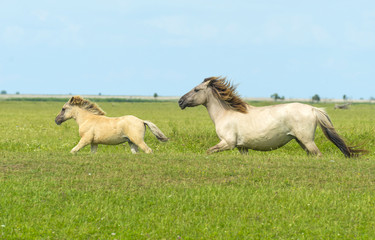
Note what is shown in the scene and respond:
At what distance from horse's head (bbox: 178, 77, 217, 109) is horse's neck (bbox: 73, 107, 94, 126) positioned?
9.59ft

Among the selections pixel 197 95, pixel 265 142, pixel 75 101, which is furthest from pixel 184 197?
pixel 75 101

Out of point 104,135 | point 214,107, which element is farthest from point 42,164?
point 214,107

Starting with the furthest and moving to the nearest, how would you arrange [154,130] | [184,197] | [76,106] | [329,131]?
[76,106], [154,130], [329,131], [184,197]

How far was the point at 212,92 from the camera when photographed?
46.9 feet

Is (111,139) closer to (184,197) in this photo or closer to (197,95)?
(197,95)

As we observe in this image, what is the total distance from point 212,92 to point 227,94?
46cm

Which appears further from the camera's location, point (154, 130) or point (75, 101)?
point (75, 101)

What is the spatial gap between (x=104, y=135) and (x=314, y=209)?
730 centimetres

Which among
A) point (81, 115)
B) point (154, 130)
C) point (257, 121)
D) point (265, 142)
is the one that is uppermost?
point (81, 115)

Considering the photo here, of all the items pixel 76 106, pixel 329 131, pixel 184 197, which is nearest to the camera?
pixel 184 197

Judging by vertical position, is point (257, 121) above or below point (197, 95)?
below

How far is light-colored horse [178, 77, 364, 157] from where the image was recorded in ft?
42.8

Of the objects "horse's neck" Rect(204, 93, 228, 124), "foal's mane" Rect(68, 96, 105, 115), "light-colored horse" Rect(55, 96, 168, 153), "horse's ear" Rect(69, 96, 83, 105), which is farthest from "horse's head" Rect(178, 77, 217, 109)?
"horse's ear" Rect(69, 96, 83, 105)

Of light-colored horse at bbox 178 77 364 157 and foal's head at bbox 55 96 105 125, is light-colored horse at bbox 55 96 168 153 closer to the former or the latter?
foal's head at bbox 55 96 105 125
